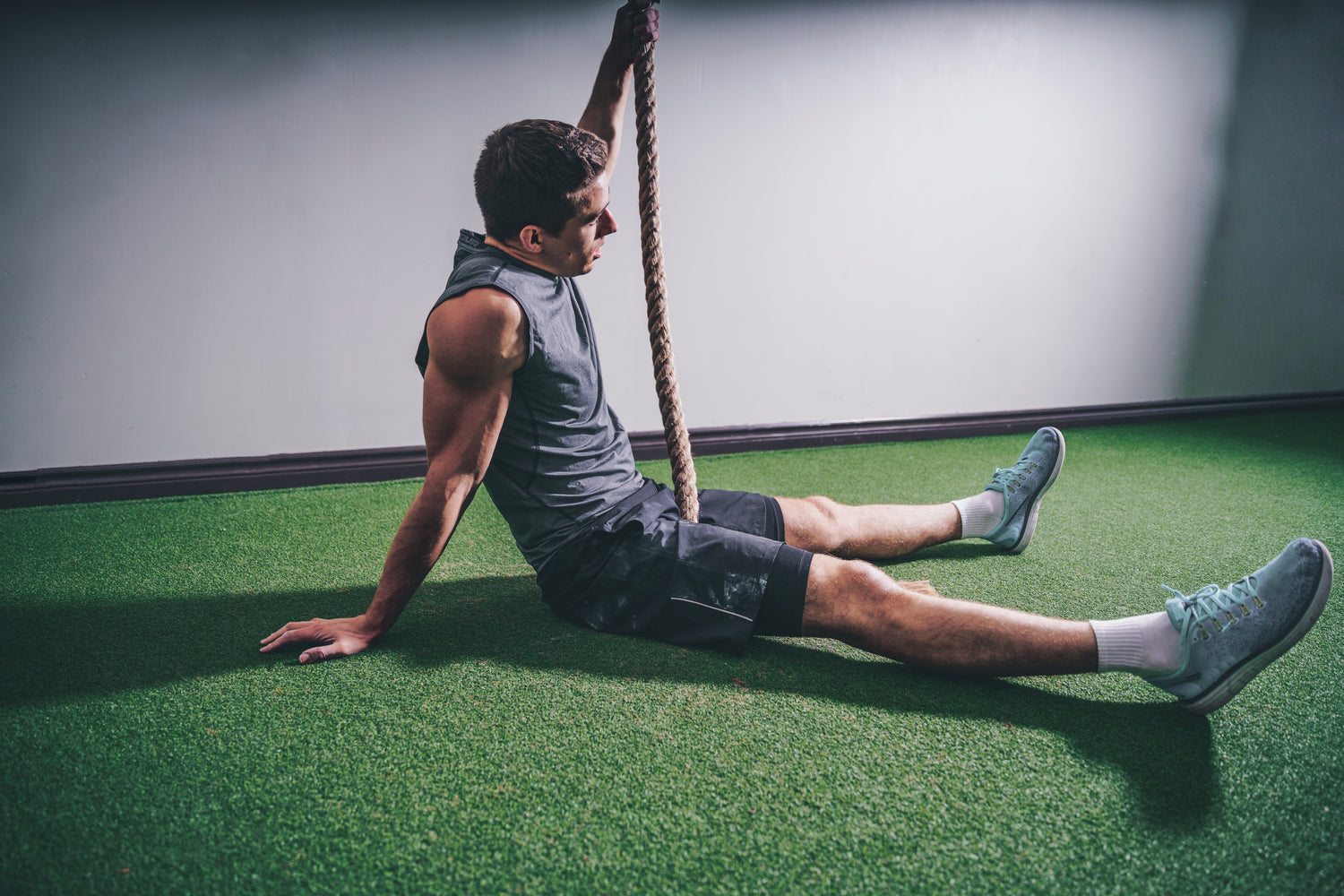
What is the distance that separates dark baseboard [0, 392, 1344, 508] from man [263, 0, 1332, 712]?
1.39 meters

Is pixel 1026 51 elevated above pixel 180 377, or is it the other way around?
pixel 1026 51

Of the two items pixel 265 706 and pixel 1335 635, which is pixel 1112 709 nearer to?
pixel 1335 635

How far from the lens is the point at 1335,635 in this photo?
56.1 inches

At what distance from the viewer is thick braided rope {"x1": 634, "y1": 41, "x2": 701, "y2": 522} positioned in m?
1.42

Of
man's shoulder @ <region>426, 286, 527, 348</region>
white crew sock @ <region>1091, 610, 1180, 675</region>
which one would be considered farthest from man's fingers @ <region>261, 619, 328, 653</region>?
white crew sock @ <region>1091, 610, 1180, 675</region>

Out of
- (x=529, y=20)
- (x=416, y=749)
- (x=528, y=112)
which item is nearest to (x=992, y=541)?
(x=416, y=749)

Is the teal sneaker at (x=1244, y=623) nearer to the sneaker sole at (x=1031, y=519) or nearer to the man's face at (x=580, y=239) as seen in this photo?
the sneaker sole at (x=1031, y=519)

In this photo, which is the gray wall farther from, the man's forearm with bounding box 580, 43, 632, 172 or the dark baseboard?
the man's forearm with bounding box 580, 43, 632, 172

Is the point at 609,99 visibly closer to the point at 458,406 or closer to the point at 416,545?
the point at 458,406

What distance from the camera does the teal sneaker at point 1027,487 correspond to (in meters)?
1.80

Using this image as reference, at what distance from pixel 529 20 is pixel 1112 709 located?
8.87 feet

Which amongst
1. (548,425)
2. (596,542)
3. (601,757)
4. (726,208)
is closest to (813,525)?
(596,542)

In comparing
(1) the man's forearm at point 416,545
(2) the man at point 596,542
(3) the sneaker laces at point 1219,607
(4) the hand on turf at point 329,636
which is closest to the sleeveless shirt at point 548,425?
(2) the man at point 596,542

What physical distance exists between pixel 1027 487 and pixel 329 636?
161 cm
